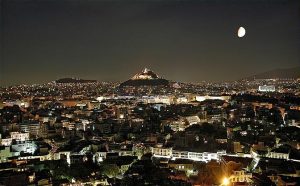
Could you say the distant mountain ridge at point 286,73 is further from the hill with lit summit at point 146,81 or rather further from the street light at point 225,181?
the hill with lit summit at point 146,81

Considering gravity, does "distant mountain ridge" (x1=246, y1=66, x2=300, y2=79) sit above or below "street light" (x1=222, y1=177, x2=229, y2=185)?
above

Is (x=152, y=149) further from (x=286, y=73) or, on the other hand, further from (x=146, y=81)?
(x=146, y=81)

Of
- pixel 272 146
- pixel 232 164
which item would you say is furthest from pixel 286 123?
pixel 232 164

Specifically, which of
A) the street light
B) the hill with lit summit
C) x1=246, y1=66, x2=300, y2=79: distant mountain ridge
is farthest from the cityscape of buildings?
the hill with lit summit

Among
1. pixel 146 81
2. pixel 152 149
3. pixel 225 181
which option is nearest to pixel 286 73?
pixel 152 149

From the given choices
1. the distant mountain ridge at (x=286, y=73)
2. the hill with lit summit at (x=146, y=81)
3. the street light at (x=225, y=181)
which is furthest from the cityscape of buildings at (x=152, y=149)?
the hill with lit summit at (x=146, y=81)

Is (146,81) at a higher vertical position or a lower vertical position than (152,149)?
higher

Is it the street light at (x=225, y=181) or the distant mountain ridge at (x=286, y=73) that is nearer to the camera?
the street light at (x=225, y=181)

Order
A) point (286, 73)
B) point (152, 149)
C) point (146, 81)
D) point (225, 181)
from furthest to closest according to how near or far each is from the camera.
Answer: point (146, 81) → point (286, 73) → point (152, 149) → point (225, 181)

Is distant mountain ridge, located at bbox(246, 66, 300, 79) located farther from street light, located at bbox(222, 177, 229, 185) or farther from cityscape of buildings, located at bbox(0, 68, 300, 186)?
street light, located at bbox(222, 177, 229, 185)

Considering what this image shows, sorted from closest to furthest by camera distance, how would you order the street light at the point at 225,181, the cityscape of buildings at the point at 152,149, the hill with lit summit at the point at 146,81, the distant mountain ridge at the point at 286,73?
the street light at the point at 225,181 < the cityscape of buildings at the point at 152,149 < the distant mountain ridge at the point at 286,73 < the hill with lit summit at the point at 146,81

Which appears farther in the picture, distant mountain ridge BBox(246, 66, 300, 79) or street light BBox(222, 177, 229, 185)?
distant mountain ridge BBox(246, 66, 300, 79)

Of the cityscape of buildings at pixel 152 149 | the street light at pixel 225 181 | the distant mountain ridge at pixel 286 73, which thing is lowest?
the street light at pixel 225 181
